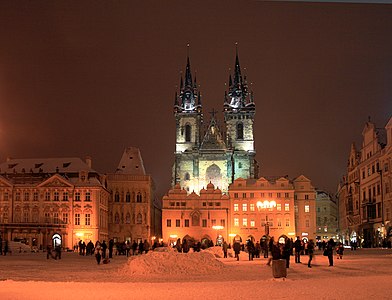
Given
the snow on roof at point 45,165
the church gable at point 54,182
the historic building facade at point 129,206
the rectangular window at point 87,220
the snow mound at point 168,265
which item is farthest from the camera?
the historic building facade at point 129,206

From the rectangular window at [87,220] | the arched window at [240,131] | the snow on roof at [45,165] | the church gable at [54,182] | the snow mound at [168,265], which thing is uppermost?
the arched window at [240,131]

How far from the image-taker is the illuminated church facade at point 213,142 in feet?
324

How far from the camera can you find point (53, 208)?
7881 cm

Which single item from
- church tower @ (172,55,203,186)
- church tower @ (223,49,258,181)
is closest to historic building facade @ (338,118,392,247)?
church tower @ (223,49,258,181)

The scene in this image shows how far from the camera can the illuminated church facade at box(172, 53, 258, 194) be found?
324ft

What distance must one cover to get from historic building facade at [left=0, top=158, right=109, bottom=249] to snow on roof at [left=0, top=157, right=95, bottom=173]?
1.70m

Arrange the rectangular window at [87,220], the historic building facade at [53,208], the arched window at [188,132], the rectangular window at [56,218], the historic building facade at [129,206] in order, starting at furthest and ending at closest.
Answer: the arched window at [188,132] → the historic building facade at [129,206] → the rectangular window at [56,218] → the rectangular window at [87,220] → the historic building facade at [53,208]

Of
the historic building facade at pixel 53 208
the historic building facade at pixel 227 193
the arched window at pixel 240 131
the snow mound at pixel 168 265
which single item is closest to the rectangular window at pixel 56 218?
the historic building facade at pixel 53 208

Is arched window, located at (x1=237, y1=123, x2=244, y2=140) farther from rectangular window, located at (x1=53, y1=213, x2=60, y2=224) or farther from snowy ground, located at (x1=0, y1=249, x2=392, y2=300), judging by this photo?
snowy ground, located at (x1=0, y1=249, x2=392, y2=300)

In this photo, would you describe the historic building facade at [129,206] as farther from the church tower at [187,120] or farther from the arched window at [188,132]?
the arched window at [188,132]

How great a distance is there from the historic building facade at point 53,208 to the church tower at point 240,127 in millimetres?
27058

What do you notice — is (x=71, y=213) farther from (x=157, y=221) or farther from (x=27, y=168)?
(x=157, y=221)

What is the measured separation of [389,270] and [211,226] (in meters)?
65.5

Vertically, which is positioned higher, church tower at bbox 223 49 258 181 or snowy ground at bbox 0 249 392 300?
church tower at bbox 223 49 258 181
